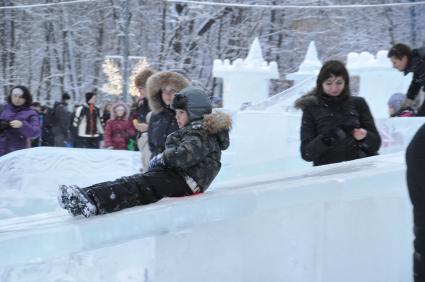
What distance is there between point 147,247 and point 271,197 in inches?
26.2

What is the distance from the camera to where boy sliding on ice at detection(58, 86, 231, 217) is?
299 cm

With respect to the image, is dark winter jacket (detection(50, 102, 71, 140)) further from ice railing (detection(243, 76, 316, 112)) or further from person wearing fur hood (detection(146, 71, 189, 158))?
person wearing fur hood (detection(146, 71, 189, 158))

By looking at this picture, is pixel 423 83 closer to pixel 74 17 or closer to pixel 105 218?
pixel 105 218

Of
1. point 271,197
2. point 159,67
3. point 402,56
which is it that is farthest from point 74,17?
point 271,197

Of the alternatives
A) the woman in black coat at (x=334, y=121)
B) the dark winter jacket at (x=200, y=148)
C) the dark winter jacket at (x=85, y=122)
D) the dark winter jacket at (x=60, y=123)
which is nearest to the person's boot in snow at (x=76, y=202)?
the dark winter jacket at (x=200, y=148)

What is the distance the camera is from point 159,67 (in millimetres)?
25281

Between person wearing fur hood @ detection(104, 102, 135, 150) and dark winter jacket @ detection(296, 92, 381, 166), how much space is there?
450 cm

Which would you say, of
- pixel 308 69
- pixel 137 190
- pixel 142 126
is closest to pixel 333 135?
pixel 137 190

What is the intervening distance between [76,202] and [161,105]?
5.24ft

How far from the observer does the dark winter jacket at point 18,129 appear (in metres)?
6.14

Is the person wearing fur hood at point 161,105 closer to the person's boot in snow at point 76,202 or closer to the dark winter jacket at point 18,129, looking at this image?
the person's boot in snow at point 76,202

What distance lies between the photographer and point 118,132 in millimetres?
8438

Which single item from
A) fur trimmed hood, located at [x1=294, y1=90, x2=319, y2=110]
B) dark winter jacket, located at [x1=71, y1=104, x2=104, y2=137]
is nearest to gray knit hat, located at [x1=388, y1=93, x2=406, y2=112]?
fur trimmed hood, located at [x1=294, y1=90, x2=319, y2=110]

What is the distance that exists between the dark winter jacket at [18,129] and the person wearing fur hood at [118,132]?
1986 mm
